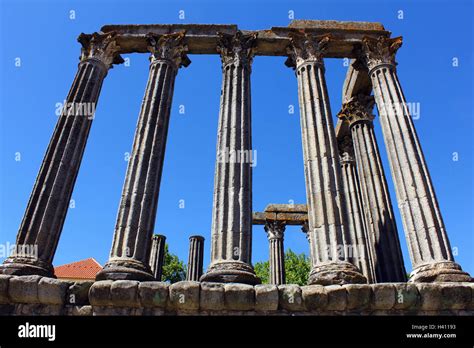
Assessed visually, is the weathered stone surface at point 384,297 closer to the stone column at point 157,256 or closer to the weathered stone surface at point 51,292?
the weathered stone surface at point 51,292

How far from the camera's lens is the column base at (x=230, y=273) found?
966cm

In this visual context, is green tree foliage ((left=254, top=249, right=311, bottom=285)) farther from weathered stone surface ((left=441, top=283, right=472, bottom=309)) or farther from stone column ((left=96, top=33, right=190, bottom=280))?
weathered stone surface ((left=441, top=283, right=472, bottom=309))

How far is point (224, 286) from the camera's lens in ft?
27.8

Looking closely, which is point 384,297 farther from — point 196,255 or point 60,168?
point 196,255

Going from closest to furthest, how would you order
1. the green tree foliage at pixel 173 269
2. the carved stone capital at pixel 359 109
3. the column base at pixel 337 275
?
the column base at pixel 337 275 → the carved stone capital at pixel 359 109 → the green tree foliage at pixel 173 269

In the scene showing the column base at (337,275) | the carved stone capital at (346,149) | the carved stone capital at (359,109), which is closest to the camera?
the column base at (337,275)

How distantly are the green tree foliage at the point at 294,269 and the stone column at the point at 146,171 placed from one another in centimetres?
3421

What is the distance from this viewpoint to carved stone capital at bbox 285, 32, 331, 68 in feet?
50.0

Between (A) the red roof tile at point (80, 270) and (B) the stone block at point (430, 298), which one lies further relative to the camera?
(A) the red roof tile at point (80, 270)

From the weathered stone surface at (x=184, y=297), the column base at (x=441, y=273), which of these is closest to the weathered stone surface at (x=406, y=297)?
the column base at (x=441, y=273)

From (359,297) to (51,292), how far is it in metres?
7.40
